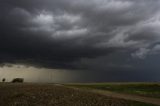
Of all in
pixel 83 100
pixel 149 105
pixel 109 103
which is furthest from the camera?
pixel 83 100

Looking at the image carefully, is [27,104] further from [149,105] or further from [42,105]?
[149,105]

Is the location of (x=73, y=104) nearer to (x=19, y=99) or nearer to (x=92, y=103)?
(x=92, y=103)

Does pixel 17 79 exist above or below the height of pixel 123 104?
above

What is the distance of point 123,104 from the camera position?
39938mm

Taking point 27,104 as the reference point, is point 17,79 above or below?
above

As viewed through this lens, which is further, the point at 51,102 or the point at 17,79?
the point at 17,79

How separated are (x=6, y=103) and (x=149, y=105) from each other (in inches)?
889

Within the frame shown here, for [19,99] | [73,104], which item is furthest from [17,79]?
[73,104]

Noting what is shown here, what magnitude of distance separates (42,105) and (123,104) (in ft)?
38.4

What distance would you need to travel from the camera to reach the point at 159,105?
38.9 m

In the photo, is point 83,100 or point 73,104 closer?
point 73,104

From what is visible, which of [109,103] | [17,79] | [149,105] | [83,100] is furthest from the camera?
[17,79]

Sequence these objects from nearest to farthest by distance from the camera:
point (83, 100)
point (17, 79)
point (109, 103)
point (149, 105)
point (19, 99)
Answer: point (149, 105) → point (109, 103) → point (83, 100) → point (19, 99) → point (17, 79)

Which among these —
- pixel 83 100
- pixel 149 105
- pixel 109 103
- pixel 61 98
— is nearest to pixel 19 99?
pixel 61 98
